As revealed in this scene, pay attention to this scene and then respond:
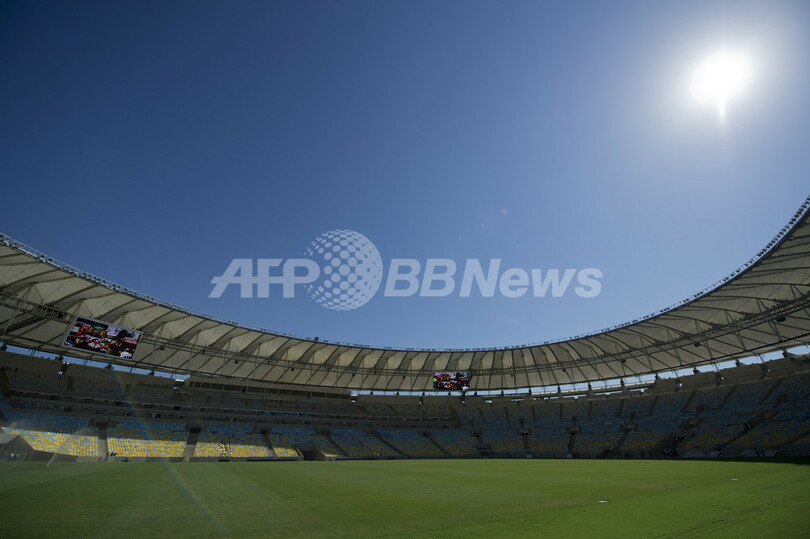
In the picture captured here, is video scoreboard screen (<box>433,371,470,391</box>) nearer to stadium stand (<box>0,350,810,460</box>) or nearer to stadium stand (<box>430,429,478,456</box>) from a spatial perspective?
stadium stand (<box>430,429,478,456</box>)

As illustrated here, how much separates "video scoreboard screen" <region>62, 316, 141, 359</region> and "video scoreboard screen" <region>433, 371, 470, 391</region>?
117 ft

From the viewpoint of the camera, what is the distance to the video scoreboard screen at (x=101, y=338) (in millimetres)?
27875

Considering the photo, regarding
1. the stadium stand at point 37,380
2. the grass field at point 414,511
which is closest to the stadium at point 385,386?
the stadium stand at point 37,380

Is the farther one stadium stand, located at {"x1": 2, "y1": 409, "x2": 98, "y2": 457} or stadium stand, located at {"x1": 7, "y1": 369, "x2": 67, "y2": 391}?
stadium stand, located at {"x1": 7, "y1": 369, "x2": 67, "y2": 391}

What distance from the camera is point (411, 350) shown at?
47594mm

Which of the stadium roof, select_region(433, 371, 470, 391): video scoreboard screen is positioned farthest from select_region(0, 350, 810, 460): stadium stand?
select_region(433, 371, 470, 391): video scoreboard screen

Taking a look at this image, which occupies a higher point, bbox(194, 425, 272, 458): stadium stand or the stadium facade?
the stadium facade

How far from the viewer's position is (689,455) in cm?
3347

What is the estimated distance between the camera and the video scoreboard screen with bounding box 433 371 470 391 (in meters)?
49.6

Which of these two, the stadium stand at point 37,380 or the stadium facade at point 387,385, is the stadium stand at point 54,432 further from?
the stadium stand at point 37,380

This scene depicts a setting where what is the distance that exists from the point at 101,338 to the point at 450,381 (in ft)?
130

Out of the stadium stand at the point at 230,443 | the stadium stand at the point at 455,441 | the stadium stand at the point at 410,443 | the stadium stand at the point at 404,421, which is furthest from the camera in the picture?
the stadium stand at the point at 455,441

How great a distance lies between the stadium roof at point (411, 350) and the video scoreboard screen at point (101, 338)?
211 centimetres

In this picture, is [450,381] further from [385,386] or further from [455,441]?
[385,386]
